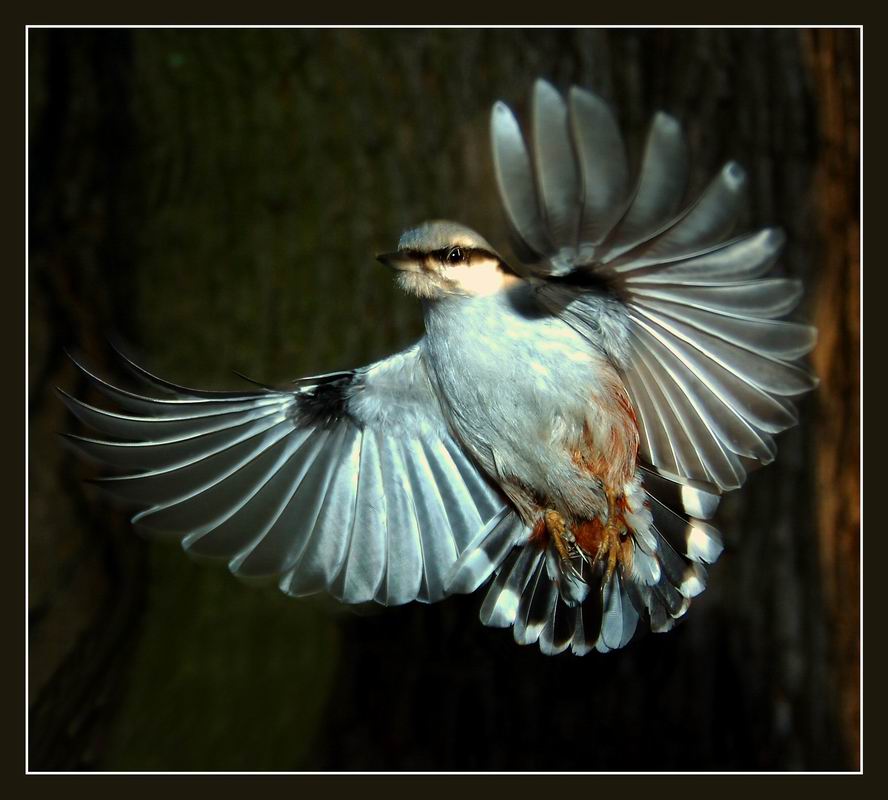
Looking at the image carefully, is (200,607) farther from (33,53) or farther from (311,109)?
(33,53)

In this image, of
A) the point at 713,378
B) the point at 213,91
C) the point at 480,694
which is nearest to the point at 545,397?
the point at 713,378

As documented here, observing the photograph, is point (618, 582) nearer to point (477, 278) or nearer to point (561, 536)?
point (561, 536)

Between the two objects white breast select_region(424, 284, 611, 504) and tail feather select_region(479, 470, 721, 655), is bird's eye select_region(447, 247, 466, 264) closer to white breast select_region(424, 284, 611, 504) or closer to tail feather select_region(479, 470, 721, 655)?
white breast select_region(424, 284, 611, 504)

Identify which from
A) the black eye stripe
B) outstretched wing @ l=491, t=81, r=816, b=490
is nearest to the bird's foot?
outstretched wing @ l=491, t=81, r=816, b=490

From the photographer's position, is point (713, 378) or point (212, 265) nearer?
point (713, 378)

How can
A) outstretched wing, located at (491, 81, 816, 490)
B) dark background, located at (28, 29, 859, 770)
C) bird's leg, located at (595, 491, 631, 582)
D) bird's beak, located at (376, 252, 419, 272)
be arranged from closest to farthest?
1. outstretched wing, located at (491, 81, 816, 490)
2. bird's beak, located at (376, 252, 419, 272)
3. bird's leg, located at (595, 491, 631, 582)
4. dark background, located at (28, 29, 859, 770)

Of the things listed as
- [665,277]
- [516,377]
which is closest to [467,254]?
[516,377]

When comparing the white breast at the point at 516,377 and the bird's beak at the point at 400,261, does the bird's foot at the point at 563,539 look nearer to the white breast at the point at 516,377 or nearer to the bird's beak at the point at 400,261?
the white breast at the point at 516,377

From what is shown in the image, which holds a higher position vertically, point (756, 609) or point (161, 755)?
point (756, 609)
